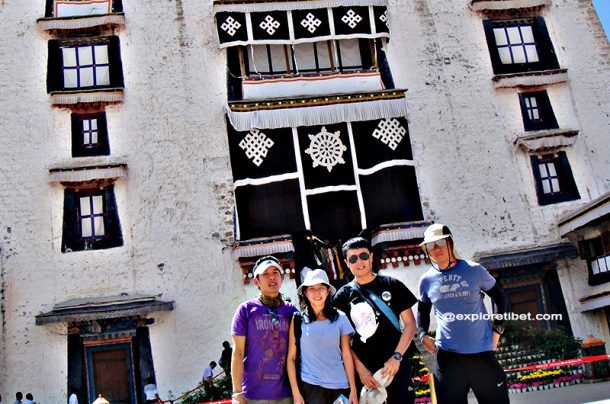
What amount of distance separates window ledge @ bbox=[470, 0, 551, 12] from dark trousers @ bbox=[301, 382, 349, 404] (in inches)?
573

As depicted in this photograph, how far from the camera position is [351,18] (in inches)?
628

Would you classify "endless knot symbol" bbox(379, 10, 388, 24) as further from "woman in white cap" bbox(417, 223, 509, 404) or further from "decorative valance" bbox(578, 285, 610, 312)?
"woman in white cap" bbox(417, 223, 509, 404)

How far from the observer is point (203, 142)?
49.7 feet

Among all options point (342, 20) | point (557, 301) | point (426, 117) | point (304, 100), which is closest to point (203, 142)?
point (304, 100)

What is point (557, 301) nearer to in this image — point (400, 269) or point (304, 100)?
point (400, 269)

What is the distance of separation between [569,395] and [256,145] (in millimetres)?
8866

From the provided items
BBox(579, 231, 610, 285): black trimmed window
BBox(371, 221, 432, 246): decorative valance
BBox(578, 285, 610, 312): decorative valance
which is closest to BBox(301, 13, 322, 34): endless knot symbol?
BBox(371, 221, 432, 246): decorative valance

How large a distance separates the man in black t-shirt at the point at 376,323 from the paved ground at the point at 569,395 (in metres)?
4.52

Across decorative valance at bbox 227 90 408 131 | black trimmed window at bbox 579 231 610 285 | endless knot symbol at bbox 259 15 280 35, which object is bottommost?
black trimmed window at bbox 579 231 610 285

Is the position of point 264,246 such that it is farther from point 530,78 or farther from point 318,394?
point 318,394

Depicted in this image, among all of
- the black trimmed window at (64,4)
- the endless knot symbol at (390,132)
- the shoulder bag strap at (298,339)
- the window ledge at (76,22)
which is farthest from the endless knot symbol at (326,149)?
the shoulder bag strap at (298,339)

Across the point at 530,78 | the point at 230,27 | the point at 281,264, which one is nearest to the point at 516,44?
the point at 530,78

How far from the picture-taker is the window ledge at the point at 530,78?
16.2 meters

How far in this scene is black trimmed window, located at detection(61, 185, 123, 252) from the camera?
46.1ft
